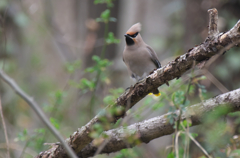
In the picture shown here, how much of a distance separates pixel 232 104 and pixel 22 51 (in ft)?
14.4

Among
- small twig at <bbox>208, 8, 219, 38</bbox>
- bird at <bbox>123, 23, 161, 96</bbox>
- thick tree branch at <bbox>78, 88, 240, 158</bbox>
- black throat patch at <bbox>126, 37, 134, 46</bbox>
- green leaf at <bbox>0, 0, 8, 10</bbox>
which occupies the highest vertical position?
green leaf at <bbox>0, 0, 8, 10</bbox>

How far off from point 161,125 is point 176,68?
2.32 ft

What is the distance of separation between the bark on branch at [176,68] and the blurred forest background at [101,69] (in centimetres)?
21

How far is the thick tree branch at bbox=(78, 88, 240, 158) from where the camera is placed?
2.41 meters

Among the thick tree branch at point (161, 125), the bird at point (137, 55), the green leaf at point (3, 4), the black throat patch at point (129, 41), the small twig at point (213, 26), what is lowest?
the thick tree branch at point (161, 125)

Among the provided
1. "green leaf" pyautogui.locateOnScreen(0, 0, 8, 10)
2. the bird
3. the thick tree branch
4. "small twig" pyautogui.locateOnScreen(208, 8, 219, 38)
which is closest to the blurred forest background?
"green leaf" pyautogui.locateOnScreen(0, 0, 8, 10)

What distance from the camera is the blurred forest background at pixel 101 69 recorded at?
3305 mm

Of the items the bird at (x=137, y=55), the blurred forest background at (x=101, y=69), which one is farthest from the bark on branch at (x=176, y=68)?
the bird at (x=137, y=55)

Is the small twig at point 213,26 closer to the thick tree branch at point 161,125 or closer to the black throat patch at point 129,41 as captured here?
the thick tree branch at point 161,125

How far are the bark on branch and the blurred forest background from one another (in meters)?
0.21

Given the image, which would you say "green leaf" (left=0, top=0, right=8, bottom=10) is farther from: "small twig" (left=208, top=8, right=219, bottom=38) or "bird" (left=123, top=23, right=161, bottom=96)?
"small twig" (left=208, top=8, right=219, bottom=38)

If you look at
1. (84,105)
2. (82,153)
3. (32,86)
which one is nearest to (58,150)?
(82,153)

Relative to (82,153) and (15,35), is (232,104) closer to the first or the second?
(82,153)

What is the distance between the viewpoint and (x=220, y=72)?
4324mm
